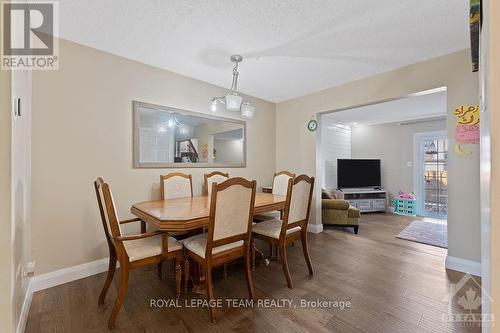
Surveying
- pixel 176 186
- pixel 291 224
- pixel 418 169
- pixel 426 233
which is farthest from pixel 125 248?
pixel 418 169

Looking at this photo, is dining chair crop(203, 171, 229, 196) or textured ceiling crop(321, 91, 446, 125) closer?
dining chair crop(203, 171, 229, 196)

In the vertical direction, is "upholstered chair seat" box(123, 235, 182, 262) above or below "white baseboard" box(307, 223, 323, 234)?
above

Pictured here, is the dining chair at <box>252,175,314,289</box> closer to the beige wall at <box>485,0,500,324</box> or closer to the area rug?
the beige wall at <box>485,0,500,324</box>

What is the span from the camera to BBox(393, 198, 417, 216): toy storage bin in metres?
5.18

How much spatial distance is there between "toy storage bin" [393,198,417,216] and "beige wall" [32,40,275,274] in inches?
218

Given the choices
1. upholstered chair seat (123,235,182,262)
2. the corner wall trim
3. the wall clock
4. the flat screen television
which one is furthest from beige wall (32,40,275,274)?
the flat screen television

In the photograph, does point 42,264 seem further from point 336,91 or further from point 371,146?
point 371,146

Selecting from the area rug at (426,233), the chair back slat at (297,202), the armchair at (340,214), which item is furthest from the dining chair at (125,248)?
the area rug at (426,233)

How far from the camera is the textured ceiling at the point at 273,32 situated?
1.73m

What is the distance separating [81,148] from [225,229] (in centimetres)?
175

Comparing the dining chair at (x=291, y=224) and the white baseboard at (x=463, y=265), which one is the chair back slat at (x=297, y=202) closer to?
the dining chair at (x=291, y=224)

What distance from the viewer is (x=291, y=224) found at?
214 centimetres

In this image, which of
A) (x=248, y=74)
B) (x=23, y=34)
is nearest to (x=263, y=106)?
(x=248, y=74)

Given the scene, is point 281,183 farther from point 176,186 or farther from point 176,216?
point 176,216
